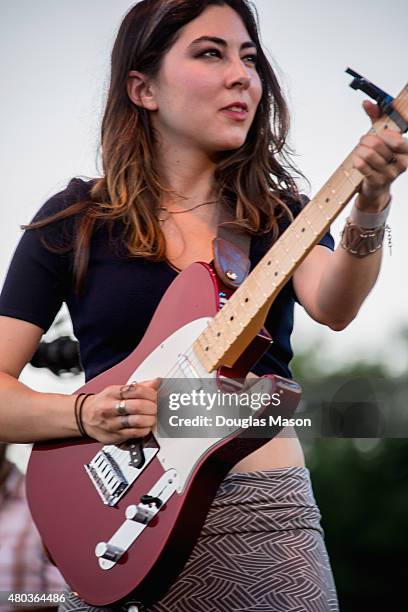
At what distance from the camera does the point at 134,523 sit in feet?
5.65

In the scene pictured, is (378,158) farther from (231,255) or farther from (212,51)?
(212,51)

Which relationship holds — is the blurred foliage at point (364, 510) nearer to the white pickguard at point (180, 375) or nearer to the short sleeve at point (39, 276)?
the short sleeve at point (39, 276)

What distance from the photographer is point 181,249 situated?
192 centimetres

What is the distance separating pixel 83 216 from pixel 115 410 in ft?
1.31

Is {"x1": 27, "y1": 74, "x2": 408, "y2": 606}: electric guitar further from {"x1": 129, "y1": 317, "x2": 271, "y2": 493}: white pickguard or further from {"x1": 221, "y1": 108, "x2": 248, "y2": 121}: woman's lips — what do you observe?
{"x1": 221, "y1": 108, "x2": 248, "y2": 121}: woman's lips

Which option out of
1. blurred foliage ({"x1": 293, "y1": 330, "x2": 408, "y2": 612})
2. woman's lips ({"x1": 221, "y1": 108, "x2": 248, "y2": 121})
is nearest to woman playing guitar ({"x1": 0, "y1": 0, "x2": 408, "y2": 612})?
woman's lips ({"x1": 221, "y1": 108, "x2": 248, "y2": 121})

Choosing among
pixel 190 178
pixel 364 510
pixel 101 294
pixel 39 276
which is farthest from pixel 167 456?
pixel 364 510

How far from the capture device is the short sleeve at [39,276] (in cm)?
192

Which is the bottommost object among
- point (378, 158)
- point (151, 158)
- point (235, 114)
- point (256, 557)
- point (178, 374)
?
point (256, 557)

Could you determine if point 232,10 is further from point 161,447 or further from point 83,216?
point 161,447

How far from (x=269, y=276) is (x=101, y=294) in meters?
0.35

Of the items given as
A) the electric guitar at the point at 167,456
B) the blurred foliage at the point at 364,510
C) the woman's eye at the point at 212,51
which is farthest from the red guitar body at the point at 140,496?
the blurred foliage at the point at 364,510

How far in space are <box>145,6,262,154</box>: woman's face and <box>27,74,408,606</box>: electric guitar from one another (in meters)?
0.28

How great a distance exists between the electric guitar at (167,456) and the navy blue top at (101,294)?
56 mm
